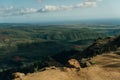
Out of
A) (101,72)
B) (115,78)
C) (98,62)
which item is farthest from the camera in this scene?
(98,62)

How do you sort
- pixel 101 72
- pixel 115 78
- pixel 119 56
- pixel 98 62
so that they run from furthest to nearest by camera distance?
pixel 119 56
pixel 98 62
pixel 101 72
pixel 115 78

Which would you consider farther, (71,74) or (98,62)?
(98,62)

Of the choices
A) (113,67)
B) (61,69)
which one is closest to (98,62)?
(113,67)

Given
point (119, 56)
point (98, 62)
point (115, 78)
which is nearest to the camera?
point (115, 78)

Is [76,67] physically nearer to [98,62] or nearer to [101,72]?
[101,72]

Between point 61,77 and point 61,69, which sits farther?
point 61,69

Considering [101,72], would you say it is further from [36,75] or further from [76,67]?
[36,75]

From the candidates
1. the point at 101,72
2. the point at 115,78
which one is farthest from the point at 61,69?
the point at 115,78

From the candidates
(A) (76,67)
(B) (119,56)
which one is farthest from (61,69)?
(B) (119,56)
